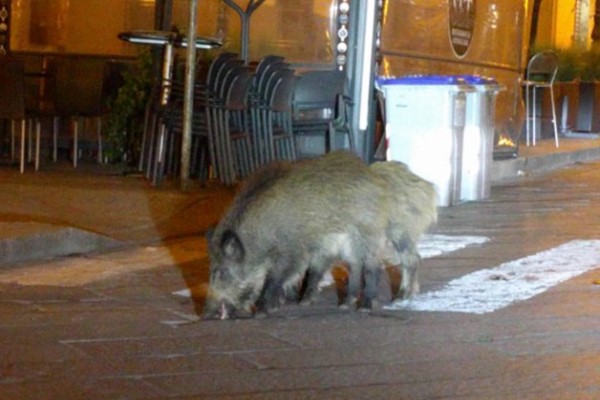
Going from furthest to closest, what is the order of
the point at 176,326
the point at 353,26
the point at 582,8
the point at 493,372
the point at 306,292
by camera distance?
the point at 582,8 → the point at 353,26 → the point at 306,292 → the point at 176,326 → the point at 493,372

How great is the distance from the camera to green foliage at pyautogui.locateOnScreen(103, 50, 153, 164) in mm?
14094

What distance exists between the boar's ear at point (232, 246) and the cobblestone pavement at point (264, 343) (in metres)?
0.36

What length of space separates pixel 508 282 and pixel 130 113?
6.73 metres

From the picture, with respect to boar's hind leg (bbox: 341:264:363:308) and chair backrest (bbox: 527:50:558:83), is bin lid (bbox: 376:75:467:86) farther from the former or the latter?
chair backrest (bbox: 527:50:558:83)

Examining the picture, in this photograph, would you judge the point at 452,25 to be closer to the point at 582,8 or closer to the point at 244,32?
the point at 244,32

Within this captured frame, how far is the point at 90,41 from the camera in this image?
15.5m

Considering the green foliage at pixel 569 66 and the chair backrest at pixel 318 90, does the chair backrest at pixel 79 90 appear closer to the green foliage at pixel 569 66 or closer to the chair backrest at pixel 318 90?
the chair backrest at pixel 318 90

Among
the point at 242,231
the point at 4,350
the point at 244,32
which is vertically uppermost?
the point at 244,32

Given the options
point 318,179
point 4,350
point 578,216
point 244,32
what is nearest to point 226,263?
point 318,179

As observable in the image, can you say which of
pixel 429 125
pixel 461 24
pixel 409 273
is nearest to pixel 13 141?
pixel 429 125

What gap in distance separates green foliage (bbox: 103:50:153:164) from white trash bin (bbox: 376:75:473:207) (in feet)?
9.10

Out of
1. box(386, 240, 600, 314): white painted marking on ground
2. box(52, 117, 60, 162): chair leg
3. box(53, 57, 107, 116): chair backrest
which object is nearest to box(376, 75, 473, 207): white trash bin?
box(386, 240, 600, 314): white painted marking on ground

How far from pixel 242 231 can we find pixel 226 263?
7.5 inches

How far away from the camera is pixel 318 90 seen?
13.4 m
